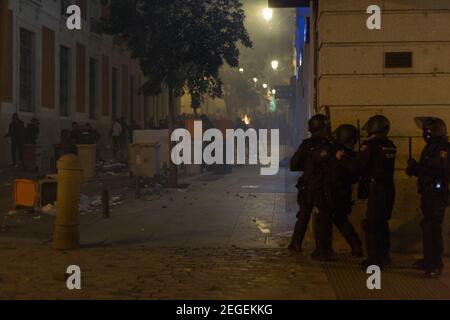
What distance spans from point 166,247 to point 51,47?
17529 millimetres

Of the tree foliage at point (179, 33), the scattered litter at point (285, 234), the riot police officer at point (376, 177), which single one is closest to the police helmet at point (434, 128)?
the riot police officer at point (376, 177)

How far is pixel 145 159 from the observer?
56.6 ft

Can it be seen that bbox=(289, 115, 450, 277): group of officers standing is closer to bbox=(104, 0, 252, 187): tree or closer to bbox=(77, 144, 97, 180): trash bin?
bbox=(104, 0, 252, 187): tree

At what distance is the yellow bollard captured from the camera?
8.27 meters

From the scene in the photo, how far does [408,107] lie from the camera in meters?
8.64

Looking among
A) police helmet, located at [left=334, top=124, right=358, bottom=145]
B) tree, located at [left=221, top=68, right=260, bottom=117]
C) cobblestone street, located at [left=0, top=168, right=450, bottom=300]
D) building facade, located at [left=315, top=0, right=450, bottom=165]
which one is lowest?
cobblestone street, located at [left=0, top=168, right=450, bottom=300]

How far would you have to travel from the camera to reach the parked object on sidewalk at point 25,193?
11539mm

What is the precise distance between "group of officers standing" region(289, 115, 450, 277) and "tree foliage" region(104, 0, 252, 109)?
889 centimetres

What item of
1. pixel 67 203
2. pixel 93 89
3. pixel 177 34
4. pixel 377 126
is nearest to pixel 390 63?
pixel 377 126

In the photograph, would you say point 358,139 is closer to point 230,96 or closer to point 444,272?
point 444,272

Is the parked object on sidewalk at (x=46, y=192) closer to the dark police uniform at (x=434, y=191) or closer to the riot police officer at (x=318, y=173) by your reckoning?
the riot police officer at (x=318, y=173)

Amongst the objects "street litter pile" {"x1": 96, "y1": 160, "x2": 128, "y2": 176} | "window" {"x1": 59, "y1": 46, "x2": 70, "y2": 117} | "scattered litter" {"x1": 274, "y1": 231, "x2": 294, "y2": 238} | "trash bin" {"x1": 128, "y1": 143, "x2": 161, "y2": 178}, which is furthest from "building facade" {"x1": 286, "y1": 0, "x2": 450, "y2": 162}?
"window" {"x1": 59, "y1": 46, "x2": 70, "y2": 117}

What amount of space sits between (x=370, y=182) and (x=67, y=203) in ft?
12.3
